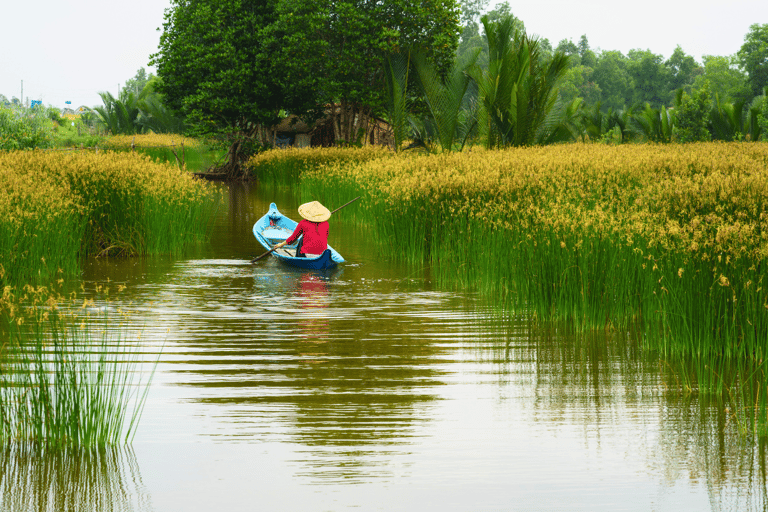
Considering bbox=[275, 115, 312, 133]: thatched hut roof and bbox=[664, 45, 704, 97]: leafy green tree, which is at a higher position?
bbox=[664, 45, 704, 97]: leafy green tree

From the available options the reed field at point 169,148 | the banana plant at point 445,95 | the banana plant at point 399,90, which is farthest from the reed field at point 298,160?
the reed field at point 169,148

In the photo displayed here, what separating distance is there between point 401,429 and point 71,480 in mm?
1763

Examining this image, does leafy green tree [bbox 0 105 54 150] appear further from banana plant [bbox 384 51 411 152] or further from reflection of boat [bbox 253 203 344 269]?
banana plant [bbox 384 51 411 152]

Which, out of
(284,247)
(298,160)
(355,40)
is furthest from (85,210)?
(355,40)

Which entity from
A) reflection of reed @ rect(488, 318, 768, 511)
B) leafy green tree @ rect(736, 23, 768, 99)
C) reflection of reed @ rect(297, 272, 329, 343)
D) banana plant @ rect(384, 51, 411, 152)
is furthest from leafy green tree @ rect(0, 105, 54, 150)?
leafy green tree @ rect(736, 23, 768, 99)

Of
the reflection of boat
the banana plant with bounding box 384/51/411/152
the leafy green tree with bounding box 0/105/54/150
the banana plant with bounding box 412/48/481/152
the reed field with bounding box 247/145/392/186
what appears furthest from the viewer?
the reed field with bounding box 247/145/392/186

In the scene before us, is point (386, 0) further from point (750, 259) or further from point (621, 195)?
point (750, 259)

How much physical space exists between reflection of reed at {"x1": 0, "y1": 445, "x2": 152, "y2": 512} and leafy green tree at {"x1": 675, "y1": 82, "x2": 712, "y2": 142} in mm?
27324

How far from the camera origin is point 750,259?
568 cm

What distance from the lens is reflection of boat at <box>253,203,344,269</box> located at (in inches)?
457

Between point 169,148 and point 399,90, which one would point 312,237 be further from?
point 169,148

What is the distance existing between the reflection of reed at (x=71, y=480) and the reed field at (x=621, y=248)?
3.43 metres

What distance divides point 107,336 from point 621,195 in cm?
621

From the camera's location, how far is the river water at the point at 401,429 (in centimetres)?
359
